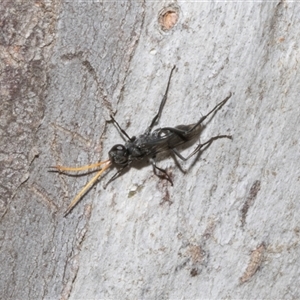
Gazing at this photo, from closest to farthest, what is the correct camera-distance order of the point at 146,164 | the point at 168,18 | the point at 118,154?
the point at 168,18
the point at 118,154
the point at 146,164

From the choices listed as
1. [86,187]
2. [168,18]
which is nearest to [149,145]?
[86,187]

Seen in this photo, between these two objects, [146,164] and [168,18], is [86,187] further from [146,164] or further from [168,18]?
[168,18]

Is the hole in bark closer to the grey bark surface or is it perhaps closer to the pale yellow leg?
the grey bark surface

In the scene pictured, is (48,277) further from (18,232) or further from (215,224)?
(215,224)

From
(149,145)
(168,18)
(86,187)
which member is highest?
(168,18)

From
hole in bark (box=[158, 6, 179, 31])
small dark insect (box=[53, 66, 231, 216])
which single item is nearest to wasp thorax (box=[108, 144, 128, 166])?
small dark insect (box=[53, 66, 231, 216])

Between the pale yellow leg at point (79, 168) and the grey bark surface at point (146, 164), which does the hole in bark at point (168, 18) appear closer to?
the grey bark surface at point (146, 164)
